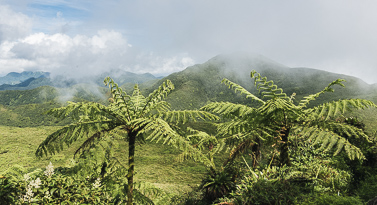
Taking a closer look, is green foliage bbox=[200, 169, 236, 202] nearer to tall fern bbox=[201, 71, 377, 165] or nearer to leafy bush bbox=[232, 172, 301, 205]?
leafy bush bbox=[232, 172, 301, 205]

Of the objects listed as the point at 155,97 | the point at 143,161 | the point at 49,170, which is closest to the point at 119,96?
the point at 155,97

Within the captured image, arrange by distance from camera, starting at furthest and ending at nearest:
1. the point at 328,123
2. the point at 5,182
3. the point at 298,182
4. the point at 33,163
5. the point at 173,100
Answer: the point at 173,100
the point at 33,163
the point at 298,182
the point at 328,123
the point at 5,182

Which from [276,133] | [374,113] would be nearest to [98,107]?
[276,133]

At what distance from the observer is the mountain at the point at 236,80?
203 feet

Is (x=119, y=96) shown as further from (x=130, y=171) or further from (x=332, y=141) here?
(x=332, y=141)

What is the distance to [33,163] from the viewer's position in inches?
451

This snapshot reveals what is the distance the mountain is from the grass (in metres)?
40.2

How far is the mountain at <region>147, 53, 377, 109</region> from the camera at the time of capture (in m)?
62.0

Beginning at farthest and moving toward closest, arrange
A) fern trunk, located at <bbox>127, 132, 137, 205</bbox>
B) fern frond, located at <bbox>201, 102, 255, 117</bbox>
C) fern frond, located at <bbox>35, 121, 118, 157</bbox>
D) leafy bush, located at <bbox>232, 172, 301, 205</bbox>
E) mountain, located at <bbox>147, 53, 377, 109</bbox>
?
mountain, located at <bbox>147, 53, 377, 109</bbox>, fern frond, located at <bbox>201, 102, 255, 117</bbox>, leafy bush, located at <bbox>232, 172, 301, 205</bbox>, fern trunk, located at <bbox>127, 132, 137, 205</bbox>, fern frond, located at <bbox>35, 121, 118, 157</bbox>

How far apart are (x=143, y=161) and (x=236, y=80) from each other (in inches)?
3534

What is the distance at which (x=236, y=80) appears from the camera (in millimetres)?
99188

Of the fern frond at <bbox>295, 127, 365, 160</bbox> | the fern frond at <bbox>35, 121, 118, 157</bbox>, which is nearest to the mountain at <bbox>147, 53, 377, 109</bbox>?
the fern frond at <bbox>295, 127, 365, 160</bbox>

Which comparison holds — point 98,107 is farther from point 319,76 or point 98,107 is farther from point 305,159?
point 319,76

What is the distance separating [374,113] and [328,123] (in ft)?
120
